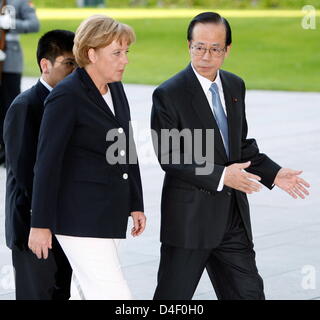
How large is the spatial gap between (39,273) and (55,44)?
1189 millimetres

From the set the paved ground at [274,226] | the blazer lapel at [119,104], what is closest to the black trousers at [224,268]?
the blazer lapel at [119,104]

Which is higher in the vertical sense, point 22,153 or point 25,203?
point 22,153

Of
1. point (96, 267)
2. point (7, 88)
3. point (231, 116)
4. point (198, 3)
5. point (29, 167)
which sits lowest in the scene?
point (198, 3)

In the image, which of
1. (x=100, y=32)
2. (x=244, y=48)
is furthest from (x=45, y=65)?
(x=244, y=48)

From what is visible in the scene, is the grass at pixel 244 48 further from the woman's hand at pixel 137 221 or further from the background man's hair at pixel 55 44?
the woman's hand at pixel 137 221

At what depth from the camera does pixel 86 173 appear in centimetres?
500

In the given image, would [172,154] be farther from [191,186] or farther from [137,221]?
[137,221]

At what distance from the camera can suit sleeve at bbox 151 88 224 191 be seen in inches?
204

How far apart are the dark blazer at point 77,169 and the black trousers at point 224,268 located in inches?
17.8

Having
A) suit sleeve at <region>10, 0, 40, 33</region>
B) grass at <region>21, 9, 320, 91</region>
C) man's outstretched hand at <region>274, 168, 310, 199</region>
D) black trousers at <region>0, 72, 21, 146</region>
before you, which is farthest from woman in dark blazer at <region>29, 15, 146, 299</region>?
grass at <region>21, 9, 320, 91</region>

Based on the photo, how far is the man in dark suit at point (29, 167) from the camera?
5.38 meters

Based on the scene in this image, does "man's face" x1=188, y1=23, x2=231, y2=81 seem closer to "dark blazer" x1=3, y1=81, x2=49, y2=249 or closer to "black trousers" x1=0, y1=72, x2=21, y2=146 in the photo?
"dark blazer" x1=3, y1=81, x2=49, y2=249
